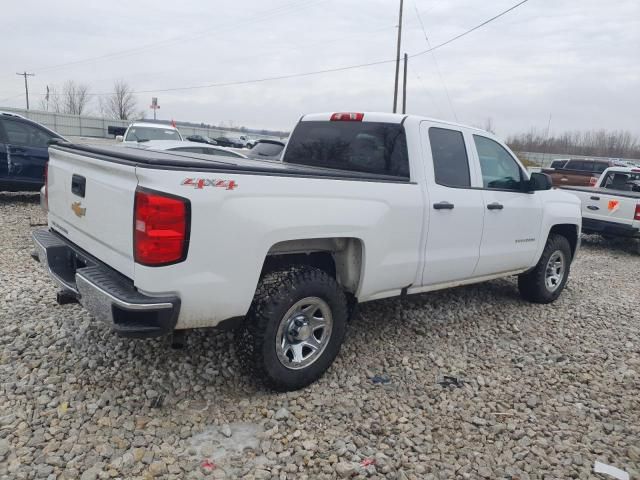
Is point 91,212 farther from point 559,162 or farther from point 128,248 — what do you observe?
point 559,162

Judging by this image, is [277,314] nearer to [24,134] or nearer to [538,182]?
[538,182]

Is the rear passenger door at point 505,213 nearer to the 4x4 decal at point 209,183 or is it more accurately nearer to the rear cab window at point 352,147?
the rear cab window at point 352,147

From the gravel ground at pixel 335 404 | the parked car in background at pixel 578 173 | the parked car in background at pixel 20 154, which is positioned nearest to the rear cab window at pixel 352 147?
the gravel ground at pixel 335 404

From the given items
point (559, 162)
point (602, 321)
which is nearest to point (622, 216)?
point (602, 321)

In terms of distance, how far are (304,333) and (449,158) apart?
6.79 feet

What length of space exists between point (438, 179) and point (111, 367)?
115 inches

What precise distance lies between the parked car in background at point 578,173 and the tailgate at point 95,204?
14.7 meters

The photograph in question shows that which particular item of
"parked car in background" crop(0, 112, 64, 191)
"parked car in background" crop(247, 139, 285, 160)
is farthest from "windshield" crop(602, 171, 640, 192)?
"parked car in background" crop(0, 112, 64, 191)

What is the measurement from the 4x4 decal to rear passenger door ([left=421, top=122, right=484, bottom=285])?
1772 mm

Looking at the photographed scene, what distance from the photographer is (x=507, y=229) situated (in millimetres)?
4984

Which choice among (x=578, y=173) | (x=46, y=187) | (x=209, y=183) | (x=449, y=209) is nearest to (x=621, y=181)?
(x=578, y=173)

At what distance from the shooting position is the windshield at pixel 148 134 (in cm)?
1359

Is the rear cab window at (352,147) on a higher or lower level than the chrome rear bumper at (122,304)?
higher

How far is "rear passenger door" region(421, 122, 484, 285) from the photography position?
4.14m
